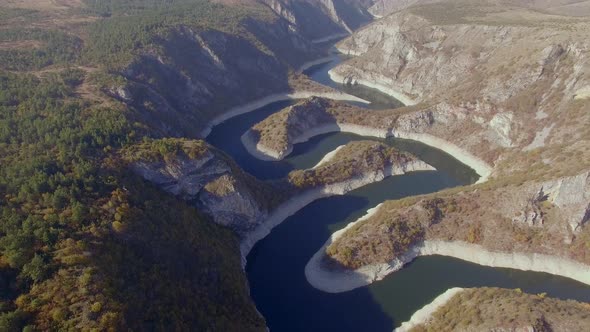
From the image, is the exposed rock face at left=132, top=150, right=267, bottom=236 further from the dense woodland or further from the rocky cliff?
the rocky cliff

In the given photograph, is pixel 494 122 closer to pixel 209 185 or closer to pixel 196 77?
pixel 209 185

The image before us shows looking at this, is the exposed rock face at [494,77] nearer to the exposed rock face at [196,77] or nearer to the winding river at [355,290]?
the winding river at [355,290]

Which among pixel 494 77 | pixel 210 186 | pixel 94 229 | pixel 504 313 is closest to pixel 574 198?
pixel 504 313

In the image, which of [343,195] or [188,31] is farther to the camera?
[188,31]

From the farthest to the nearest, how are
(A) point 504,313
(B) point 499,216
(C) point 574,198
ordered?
(B) point 499,216, (C) point 574,198, (A) point 504,313

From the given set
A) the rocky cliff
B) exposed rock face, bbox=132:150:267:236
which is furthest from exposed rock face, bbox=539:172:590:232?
exposed rock face, bbox=132:150:267:236

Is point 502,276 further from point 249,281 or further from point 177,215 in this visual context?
point 177,215

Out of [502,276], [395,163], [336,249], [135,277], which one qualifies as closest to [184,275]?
[135,277]
